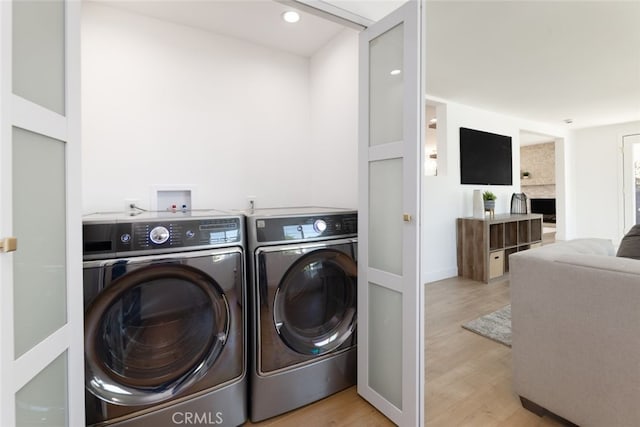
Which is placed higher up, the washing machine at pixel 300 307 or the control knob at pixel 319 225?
the control knob at pixel 319 225

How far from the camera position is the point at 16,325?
67 cm

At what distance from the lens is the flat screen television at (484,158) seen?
4066mm

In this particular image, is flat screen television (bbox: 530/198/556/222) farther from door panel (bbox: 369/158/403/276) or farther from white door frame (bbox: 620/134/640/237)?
door panel (bbox: 369/158/403/276)

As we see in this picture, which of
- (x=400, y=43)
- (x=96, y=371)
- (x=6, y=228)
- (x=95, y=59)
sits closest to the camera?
(x=6, y=228)

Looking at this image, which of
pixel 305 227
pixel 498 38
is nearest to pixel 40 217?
pixel 305 227

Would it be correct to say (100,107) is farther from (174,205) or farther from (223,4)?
(223,4)

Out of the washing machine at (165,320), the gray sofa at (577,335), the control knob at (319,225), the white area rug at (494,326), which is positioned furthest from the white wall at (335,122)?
the white area rug at (494,326)

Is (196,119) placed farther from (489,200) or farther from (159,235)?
(489,200)

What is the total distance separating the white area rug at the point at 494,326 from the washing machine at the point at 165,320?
1.89 m

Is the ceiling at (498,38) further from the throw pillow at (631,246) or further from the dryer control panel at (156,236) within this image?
the throw pillow at (631,246)

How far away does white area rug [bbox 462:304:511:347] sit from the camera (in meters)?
2.27

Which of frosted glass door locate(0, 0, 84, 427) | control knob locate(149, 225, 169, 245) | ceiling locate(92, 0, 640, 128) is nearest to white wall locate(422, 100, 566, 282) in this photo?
ceiling locate(92, 0, 640, 128)

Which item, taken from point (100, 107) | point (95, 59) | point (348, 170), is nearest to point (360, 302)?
point (348, 170)

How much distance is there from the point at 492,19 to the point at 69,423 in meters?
3.12
